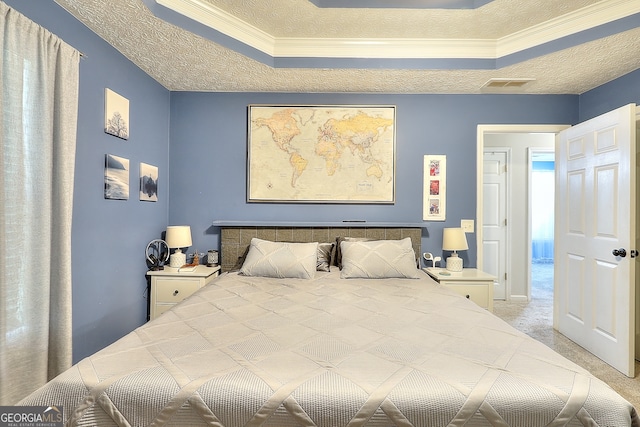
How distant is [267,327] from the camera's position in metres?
1.57

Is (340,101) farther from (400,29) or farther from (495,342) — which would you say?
(495,342)

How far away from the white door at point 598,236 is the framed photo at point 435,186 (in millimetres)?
1146

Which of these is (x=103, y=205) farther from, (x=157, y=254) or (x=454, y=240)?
(x=454, y=240)

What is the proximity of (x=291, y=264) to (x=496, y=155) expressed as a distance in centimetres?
338

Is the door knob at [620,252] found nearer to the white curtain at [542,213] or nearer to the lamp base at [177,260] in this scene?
the lamp base at [177,260]

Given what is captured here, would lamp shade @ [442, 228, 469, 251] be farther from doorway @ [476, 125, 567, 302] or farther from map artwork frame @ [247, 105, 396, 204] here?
doorway @ [476, 125, 567, 302]

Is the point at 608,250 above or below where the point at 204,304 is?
above

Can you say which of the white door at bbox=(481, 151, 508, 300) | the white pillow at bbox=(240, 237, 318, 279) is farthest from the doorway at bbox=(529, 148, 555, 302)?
the white pillow at bbox=(240, 237, 318, 279)

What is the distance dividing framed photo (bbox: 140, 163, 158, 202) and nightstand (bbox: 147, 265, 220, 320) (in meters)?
0.70

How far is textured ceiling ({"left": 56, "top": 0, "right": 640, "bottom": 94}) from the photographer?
2.14 meters

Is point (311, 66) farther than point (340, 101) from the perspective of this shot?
No

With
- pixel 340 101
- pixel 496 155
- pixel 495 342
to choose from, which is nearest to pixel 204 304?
pixel 495 342

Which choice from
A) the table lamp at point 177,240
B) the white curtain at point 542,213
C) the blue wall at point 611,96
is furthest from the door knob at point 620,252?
the white curtain at point 542,213

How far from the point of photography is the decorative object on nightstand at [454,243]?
2.98 m
